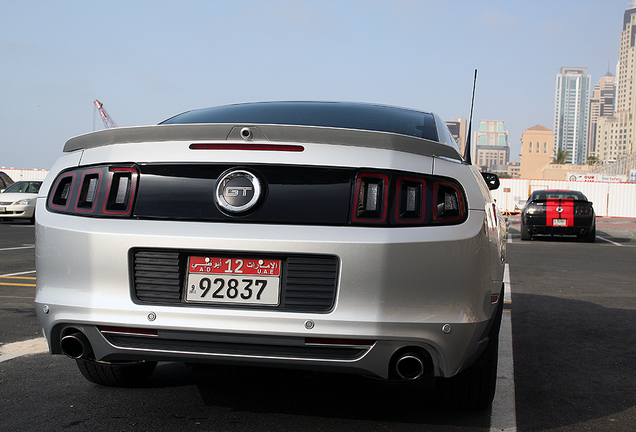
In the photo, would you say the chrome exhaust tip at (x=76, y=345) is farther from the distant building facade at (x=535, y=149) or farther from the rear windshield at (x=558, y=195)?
the distant building facade at (x=535, y=149)

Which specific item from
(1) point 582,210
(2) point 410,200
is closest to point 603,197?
(1) point 582,210

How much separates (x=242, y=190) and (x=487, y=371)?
1.44 m

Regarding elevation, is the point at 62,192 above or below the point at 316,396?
above

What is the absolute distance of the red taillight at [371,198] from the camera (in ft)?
8.43

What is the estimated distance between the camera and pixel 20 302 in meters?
6.28

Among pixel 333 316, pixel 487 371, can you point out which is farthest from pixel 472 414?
pixel 333 316

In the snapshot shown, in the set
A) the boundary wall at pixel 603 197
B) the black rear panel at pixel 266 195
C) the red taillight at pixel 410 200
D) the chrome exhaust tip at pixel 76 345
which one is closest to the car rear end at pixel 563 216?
the red taillight at pixel 410 200

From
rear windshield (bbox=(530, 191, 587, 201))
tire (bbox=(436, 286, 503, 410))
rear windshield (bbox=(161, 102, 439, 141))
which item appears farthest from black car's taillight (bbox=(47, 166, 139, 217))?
rear windshield (bbox=(530, 191, 587, 201))

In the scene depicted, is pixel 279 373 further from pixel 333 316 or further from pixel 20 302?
pixel 20 302

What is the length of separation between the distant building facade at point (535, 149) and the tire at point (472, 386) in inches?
7274

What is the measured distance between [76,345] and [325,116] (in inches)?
66.2

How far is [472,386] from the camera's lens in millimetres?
3115

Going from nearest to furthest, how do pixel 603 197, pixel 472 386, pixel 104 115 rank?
1. pixel 472 386
2. pixel 603 197
3. pixel 104 115

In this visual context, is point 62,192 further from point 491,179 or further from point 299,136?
point 491,179
